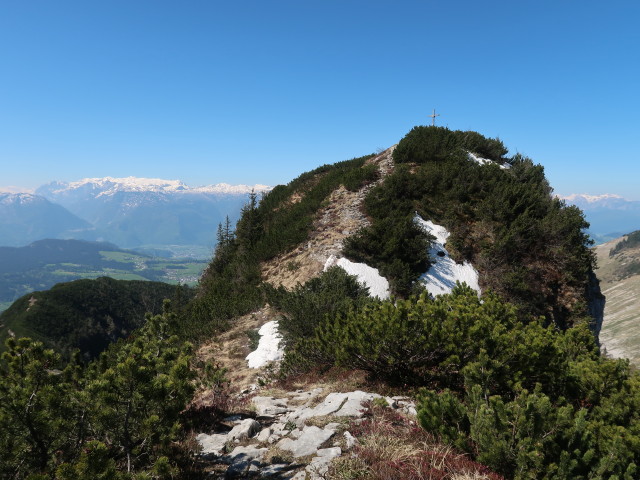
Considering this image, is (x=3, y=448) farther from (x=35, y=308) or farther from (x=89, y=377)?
(x=35, y=308)

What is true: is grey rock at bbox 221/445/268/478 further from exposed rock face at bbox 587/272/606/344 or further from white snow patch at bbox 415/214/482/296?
exposed rock face at bbox 587/272/606/344

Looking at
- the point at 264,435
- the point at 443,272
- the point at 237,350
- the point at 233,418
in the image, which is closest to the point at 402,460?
the point at 264,435

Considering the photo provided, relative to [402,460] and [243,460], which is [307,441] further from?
[402,460]

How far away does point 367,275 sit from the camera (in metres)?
13.0

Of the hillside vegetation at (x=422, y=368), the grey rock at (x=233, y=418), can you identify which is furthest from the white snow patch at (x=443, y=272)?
the grey rock at (x=233, y=418)

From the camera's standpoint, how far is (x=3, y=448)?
293 centimetres

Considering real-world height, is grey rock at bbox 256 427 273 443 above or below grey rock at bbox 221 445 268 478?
below

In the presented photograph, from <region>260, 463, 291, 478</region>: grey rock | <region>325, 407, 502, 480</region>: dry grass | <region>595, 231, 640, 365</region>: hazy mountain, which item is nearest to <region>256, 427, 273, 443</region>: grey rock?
<region>260, 463, 291, 478</region>: grey rock

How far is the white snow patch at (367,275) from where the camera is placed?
12531 mm

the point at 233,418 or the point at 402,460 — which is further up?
the point at 402,460

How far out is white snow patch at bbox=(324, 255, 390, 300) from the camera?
493 inches

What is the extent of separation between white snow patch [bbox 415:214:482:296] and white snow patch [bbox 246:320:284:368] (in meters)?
6.11

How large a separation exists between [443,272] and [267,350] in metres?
7.93

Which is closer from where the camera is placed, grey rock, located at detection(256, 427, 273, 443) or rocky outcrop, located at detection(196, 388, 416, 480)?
rocky outcrop, located at detection(196, 388, 416, 480)
